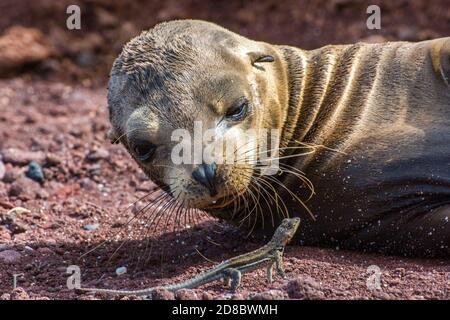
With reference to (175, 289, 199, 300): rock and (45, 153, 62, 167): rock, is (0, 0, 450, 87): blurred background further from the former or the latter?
(175, 289, 199, 300): rock

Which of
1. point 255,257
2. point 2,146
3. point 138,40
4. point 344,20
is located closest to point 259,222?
point 255,257

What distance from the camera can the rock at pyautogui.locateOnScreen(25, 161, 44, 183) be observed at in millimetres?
8867

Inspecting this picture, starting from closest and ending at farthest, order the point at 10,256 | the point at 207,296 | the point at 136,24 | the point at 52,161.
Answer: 1. the point at 207,296
2. the point at 10,256
3. the point at 52,161
4. the point at 136,24

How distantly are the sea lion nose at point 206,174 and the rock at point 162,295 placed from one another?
67 cm

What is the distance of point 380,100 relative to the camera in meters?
6.49

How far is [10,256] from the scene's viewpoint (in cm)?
678

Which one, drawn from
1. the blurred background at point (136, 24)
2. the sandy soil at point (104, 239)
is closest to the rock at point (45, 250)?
the sandy soil at point (104, 239)

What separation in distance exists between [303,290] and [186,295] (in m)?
0.62

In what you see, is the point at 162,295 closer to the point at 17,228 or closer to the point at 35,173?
the point at 17,228

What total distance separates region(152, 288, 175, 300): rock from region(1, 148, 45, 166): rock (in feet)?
13.7

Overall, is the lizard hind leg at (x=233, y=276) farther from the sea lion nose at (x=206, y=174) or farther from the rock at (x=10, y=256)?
the rock at (x=10, y=256)

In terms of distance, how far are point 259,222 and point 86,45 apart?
20.6 feet

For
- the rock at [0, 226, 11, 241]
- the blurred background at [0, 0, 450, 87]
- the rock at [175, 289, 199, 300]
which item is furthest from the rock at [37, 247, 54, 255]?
the blurred background at [0, 0, 450, 87]

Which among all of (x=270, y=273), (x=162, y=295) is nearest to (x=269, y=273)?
(x=270, y=273)
